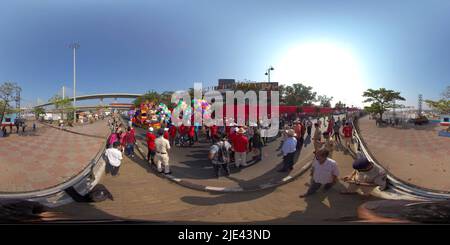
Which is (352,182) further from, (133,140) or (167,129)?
(133,140)

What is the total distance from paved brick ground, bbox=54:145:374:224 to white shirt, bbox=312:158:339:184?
0.18 feet

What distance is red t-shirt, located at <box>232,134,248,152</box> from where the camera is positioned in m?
1.40

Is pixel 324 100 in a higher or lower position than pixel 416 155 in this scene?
higher

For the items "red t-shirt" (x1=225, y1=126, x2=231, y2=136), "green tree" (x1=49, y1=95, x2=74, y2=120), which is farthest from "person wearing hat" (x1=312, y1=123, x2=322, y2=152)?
"green tree" (x1=49, y1=95, x2=74, y2=120)

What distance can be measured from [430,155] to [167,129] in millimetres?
1789

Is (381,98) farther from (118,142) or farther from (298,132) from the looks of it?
(118,142)

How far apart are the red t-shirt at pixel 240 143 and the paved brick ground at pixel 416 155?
0.79 metres

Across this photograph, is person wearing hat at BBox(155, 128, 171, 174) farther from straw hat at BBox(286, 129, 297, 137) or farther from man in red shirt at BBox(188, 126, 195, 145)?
straw hat at BBox(286, 129, 297, 137)

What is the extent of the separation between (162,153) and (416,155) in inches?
68.0

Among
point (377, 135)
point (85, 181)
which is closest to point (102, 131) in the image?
point (85, 181)

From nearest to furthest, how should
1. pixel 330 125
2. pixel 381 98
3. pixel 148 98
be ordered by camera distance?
pixel 381 98, pixel 148 98, pixel 330 125

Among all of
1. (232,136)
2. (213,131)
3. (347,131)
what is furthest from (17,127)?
(347,131)

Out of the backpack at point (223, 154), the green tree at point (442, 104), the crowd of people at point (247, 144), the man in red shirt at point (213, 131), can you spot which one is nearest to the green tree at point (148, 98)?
the crowd of people at point (247, 144)

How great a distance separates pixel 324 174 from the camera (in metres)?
1.44
